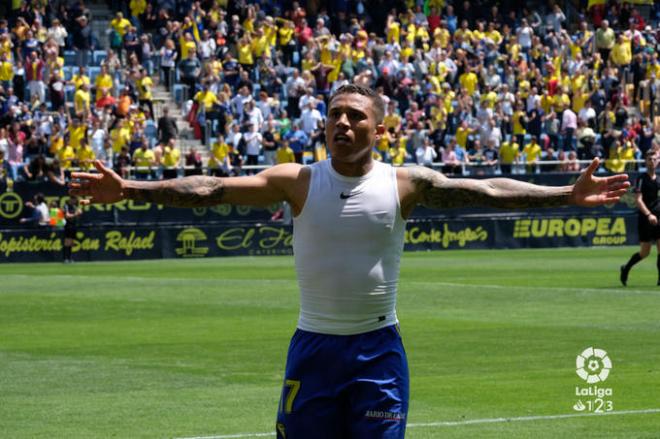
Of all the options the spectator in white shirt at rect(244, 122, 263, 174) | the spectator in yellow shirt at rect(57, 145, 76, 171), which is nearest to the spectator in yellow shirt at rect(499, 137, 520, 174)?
the spectator in white shirt at rect(244, 122, 263, 174)

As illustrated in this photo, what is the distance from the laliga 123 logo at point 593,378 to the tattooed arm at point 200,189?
5542mm

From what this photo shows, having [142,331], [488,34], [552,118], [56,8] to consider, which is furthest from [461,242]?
[142,331]

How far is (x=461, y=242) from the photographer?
1556 inches

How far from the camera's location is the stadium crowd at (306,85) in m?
37.1

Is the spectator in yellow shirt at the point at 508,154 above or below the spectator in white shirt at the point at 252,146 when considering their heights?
below

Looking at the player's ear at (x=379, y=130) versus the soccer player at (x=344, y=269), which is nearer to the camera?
the soccer player at (x=344, y=269)

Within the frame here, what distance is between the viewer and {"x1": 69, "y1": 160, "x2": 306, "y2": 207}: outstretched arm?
666 centimetres

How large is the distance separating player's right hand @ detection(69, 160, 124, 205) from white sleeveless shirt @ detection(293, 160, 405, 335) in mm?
883

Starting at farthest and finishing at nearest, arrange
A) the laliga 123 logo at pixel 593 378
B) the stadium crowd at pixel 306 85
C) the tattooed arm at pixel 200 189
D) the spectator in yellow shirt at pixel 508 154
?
1. the spectator in yellow shirt at pixel 508 154
2. the stadium crowd at pixel 306 85
3. the laliga 123 logo at pixel 593 378
4. the tattooed arm at pixel 200 189

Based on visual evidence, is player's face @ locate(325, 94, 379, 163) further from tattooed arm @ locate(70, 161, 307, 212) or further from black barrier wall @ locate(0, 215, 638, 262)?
black barrier wall @ locate(0, 215, 638, 262)

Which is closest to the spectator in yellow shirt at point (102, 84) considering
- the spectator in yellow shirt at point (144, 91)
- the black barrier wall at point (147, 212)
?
the spectator in yellow shirt at point (144, 91)

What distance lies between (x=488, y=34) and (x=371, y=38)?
183 inches

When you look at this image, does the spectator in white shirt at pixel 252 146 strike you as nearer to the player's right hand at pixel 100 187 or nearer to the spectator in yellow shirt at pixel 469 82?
the spectator in yellow shirt at pixel 469 82

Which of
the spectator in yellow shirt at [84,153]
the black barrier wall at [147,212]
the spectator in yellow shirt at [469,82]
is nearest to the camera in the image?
the black barrier wall at [147,212]
